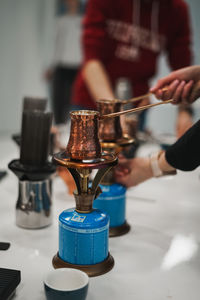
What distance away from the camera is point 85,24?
2.02 metres

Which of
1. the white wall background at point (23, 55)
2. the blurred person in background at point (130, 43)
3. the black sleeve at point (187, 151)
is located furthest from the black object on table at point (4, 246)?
the white wall background at point (23, 55)

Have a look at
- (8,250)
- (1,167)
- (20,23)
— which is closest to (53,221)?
(8,250)

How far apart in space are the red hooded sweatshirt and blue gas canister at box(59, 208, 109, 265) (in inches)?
50.2

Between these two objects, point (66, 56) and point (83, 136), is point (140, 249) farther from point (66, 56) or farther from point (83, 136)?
point (66, 56)

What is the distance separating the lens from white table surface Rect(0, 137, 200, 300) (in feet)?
2.54

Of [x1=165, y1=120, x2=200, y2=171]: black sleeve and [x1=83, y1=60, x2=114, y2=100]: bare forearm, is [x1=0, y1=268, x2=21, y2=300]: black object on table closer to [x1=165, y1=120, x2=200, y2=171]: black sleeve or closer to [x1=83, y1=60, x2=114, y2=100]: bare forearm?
[x1=165, y1=120, x2=200, y2=171]: black sleeve

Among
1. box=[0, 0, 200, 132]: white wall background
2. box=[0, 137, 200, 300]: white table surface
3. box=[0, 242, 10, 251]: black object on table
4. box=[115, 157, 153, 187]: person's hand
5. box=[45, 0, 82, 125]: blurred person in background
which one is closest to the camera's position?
box=[0, 137, 200, 300]: white table surface

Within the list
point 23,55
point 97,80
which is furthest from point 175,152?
point 23,55

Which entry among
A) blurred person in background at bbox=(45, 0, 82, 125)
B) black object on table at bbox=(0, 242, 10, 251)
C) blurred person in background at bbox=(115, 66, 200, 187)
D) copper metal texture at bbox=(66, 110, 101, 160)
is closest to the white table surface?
black object on table at bbox=(0, 242, 10, 251)

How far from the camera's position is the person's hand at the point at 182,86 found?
1100 mm

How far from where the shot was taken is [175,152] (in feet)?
3.44

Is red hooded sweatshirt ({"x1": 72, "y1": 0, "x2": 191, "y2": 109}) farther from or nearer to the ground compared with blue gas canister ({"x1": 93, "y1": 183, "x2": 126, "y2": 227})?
farther from the ground

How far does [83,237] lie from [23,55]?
435 centimetres

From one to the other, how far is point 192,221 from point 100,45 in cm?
114
